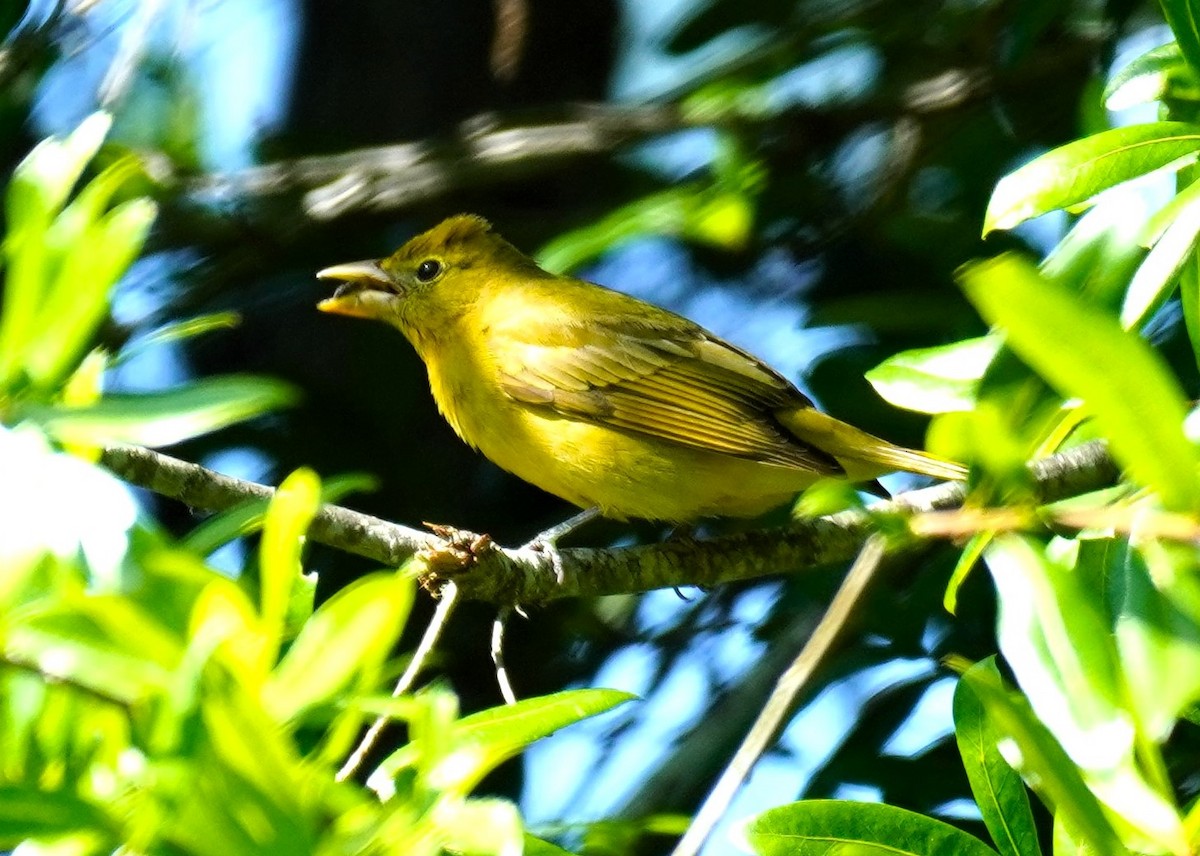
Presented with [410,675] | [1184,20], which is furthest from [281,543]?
[1184,20]

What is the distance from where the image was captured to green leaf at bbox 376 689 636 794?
5.78 feet

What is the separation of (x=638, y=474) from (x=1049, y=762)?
3.50 meters

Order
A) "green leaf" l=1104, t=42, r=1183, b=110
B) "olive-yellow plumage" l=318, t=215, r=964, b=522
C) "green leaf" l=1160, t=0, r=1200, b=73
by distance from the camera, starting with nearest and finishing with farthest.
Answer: "green leaf" l=1160, t=0, r=1200, b=73 → "green leaf" l=1104, t=42, r=1183, b=110 → "olive-yellow plumage" l=318, t=215, r=964, b=522

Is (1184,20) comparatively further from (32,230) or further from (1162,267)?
(32,230)

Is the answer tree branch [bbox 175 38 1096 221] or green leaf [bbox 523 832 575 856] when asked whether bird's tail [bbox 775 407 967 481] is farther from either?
green leaf [bbox 523 832 575 856]

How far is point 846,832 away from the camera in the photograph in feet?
7.06

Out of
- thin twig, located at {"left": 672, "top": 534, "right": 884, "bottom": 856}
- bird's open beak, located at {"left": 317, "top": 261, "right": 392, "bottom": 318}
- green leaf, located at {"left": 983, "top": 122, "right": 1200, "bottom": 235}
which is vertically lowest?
bird's open beak, located at {"left": 317, "top": 261, "right": 392, "bottom": 318}

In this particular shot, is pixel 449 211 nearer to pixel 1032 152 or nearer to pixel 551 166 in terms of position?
pixel 551 166

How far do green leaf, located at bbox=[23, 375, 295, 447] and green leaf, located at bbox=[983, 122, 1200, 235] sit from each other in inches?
46.5

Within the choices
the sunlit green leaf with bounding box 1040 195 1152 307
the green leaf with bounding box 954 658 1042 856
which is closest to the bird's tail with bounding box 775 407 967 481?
the green leaf with bounding box 954 658 1042 856

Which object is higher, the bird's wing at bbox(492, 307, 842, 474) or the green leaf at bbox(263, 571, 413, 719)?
the green leaf at bbox(263, 571, 413, 719)

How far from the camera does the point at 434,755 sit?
1.68 meters

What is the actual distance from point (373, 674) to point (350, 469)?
3.59 metres

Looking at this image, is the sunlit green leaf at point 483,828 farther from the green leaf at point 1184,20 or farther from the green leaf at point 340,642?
the green leaf at point 1184,20
